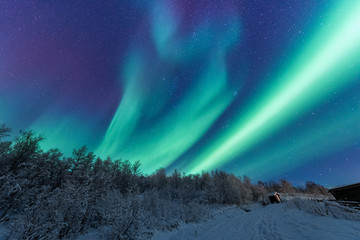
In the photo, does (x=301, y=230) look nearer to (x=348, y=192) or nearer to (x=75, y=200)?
(x=348, y=192)

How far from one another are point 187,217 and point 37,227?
1950 centimetres

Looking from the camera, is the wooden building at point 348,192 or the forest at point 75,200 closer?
the forest at point 75,200

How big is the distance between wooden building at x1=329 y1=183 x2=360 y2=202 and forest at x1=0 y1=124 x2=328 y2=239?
19.0 meters

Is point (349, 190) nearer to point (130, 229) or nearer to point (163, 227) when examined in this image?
point (163, 227)

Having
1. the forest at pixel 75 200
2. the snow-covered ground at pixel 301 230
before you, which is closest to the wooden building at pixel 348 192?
the snow-covered ground at pixel 301 230

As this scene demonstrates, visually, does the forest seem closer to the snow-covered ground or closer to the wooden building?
the snow-covered ground

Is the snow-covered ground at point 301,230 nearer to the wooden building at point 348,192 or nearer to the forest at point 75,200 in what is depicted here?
the forest at point 75,200

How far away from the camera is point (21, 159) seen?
97.2 ft

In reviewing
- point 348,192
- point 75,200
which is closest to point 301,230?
point 348,192

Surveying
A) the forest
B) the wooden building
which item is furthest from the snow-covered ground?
the wooden building

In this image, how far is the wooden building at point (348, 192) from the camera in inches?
647

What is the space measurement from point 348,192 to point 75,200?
30417 millimetres

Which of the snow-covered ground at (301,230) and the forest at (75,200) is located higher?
the forest at (75,200)

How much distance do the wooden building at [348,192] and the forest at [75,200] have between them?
18988mm
